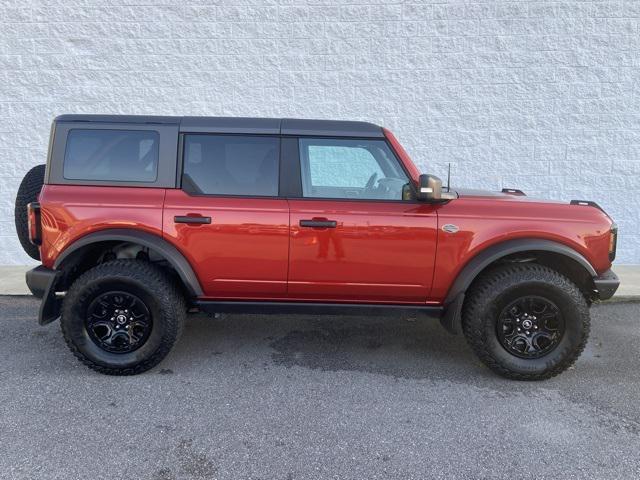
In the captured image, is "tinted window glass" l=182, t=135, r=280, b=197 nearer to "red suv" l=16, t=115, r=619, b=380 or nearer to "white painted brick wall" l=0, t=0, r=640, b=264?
"red suv" l=16, t=115, r=619, b=380

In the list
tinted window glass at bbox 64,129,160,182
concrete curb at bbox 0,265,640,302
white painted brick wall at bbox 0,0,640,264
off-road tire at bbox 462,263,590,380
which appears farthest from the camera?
white painted brick wall at bbox 0,0,640,264

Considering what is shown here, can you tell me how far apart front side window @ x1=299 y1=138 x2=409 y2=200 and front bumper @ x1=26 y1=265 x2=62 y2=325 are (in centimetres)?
195

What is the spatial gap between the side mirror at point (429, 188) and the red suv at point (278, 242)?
105 millimetres

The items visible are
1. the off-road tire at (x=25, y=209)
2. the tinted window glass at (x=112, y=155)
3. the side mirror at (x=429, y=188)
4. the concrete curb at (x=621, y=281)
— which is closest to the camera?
the side mirror at (x=429, y=188)

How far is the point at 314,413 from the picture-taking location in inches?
107

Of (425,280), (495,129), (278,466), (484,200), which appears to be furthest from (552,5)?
(278,466)

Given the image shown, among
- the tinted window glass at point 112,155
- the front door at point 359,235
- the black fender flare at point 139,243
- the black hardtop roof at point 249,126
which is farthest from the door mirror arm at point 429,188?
the tinted window glass at point 112,155

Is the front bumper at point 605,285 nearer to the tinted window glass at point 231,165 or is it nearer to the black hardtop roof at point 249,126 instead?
the black hardtop roof at point 249,126

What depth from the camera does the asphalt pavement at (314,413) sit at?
225cm

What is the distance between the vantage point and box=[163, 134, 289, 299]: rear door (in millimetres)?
3102

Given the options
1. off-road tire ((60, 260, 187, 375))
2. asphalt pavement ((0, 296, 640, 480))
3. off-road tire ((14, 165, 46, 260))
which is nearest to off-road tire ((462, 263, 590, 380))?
asphalt pavement ((0, 296, 640, 480))

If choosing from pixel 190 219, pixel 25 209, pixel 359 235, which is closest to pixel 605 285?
pixel 359 235

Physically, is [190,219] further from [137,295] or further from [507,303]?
[507,303]

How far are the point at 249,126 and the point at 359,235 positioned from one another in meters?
1.18
